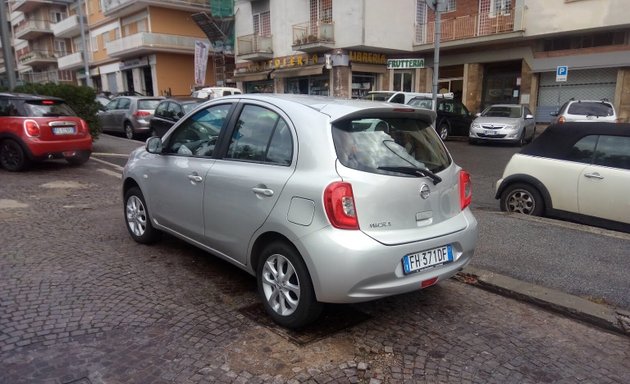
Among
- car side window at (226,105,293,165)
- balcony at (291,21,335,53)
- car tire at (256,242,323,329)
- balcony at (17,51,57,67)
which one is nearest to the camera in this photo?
car tire at (256,242,323,329)

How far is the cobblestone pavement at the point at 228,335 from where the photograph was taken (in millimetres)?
2936

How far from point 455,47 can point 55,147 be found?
66.4ft

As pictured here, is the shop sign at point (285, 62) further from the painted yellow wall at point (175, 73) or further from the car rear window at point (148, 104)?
the car rear window at point (148, 104)

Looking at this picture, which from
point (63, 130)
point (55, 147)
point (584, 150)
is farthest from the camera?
point (63, 130)

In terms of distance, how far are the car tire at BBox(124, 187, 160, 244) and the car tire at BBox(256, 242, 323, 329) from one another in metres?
2.00

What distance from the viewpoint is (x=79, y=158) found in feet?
32.7

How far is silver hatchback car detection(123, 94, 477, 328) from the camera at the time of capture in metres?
3.10

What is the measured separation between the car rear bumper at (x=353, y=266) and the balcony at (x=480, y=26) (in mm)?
21398

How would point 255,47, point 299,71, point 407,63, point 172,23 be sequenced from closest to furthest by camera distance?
point 407,63 → point 299,71 → point 255,47 → point 172,23

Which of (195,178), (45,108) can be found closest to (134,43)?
(45,108)

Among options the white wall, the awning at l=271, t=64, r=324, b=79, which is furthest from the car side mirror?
the awning at l=271, t=64, r=324, b=79

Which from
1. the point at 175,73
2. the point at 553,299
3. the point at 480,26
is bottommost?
the point at 553,299

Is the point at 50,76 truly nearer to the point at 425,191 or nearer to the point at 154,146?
the point at 154,146

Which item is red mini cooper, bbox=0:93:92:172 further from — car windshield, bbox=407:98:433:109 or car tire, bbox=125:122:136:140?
car windshield, bbox=407:98:433:109
